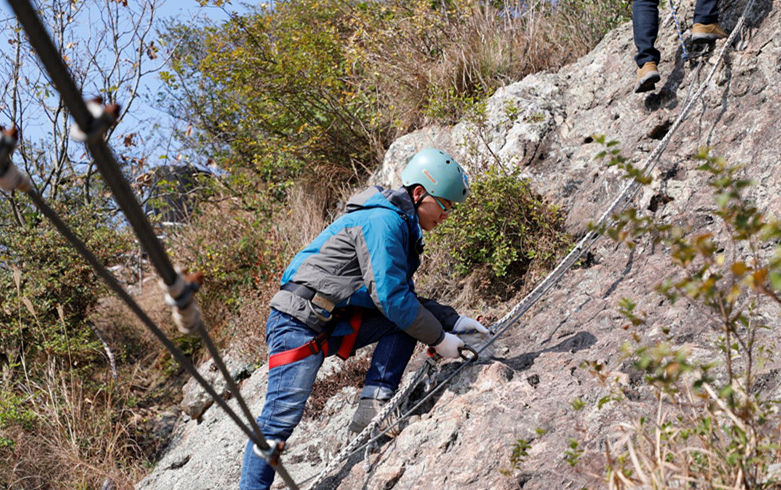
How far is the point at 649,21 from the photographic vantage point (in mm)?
4773

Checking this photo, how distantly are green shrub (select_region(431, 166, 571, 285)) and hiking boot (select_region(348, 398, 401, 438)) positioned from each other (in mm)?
1566

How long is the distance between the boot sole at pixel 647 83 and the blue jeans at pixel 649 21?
0.51ft

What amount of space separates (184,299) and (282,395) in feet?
6.98

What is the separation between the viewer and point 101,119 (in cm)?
106

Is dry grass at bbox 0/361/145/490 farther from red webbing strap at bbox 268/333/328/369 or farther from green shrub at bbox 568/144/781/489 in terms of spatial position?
green shrub at bbox 568/144/781/489

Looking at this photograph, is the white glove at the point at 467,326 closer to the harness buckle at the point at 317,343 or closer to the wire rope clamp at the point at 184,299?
the harness buckle at the point at 317,343

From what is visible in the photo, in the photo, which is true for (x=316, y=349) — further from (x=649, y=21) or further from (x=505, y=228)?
(x=649, y=21)

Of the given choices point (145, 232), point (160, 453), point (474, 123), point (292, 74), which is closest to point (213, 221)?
point (292, 74)

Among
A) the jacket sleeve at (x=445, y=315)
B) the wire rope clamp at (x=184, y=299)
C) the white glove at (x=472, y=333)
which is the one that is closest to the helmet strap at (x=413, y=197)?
the jacket sleeve at (x=445, y=315)

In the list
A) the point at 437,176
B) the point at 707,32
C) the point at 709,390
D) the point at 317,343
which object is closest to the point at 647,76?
the point at 707,32

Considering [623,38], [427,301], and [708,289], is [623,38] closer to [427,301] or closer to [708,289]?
[427,301]

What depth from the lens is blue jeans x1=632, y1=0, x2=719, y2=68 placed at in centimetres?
469

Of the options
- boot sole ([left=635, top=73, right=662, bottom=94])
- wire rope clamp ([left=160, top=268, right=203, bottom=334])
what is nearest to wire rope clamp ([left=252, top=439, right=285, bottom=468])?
wire rope clamp ([left=160, top=268, right=203, bottom=334])

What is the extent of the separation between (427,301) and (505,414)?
Answer: 3.57 ft
